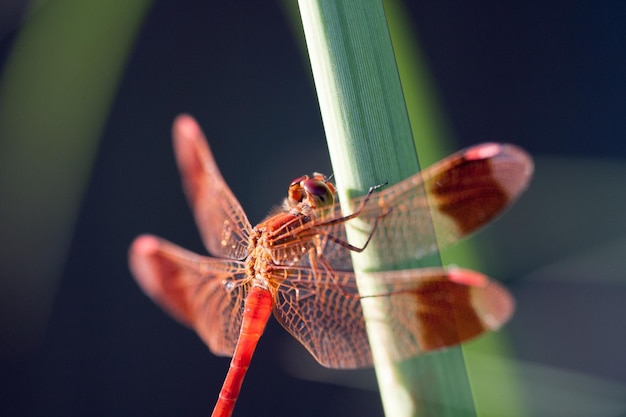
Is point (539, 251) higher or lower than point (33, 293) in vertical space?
lower

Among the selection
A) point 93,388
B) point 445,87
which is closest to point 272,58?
point 445,87

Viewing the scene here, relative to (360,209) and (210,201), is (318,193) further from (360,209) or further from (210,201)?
(210,201)

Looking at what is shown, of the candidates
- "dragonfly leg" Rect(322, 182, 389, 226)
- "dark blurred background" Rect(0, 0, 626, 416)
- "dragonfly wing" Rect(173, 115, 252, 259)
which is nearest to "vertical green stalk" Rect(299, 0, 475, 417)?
"dragonfly leg" Rect(322, 182, 389, 226)

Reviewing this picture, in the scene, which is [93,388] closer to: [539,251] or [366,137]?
[539,251]

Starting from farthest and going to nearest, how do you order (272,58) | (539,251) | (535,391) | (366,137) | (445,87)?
(272,58), (445,87), (539,251), (535,391), (366,137)

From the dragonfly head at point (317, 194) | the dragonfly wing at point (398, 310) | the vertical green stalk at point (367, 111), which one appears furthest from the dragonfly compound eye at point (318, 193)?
the vertical green stalk at point (367, 111)

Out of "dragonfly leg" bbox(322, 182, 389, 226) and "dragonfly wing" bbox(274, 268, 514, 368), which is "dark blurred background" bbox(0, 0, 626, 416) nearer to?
"dragonfly wing" bbox(274, 268, 514, 368)
